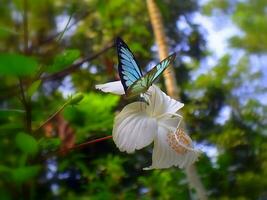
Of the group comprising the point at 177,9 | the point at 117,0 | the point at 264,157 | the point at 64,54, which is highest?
the point at 177,9

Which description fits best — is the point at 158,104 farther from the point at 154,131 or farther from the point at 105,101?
the point at 105,101

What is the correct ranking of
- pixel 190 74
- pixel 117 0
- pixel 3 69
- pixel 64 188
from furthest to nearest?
pixel 190 74, pixel 117 0, pixel 64 188, pixel 3 69

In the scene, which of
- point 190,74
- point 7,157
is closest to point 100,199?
point 7,157

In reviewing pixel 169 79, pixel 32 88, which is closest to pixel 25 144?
pixel 32 88

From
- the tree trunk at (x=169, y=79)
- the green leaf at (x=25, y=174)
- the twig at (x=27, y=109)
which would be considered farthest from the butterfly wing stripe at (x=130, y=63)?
the tree trunk at (x=169, y=79)

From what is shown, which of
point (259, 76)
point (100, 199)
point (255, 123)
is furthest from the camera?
point (259, 76)

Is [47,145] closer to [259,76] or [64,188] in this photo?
[64,188]

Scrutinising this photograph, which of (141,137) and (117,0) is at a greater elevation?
(117,0)
